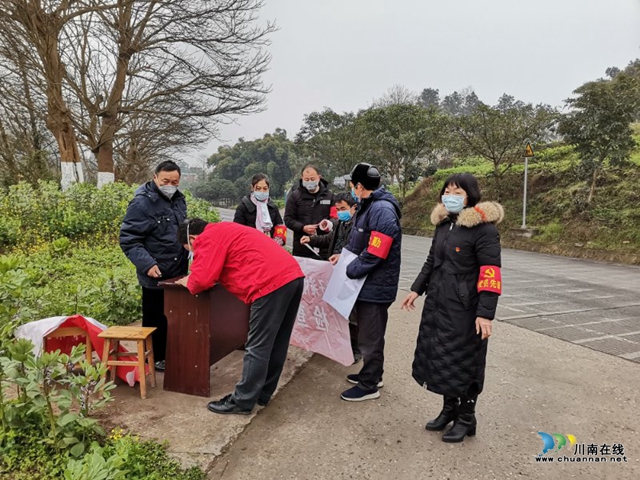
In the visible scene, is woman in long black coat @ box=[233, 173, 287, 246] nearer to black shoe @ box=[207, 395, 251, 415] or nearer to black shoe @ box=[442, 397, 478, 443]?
black shoe @ box=[207, 395, 251, 415]

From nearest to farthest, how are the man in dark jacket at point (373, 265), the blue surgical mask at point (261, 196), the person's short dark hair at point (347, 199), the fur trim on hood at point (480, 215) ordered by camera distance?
1. the fur trim on hood at point (480, 215)
2. the man in dark jacket at point (373, 265)
3. the person's short dark hair at point (347, 199)
4. the blue surgical mask at point (261, 196)

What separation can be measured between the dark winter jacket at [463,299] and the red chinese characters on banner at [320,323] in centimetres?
93

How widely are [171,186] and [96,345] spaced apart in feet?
4.33

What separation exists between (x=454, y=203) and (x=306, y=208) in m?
2.25

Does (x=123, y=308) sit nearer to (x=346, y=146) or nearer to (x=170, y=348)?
(x=170, y=348)

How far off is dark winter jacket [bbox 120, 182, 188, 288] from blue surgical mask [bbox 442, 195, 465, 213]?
6.94ft

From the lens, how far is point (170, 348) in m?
3.15

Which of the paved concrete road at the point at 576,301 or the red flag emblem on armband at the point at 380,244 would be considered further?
the paved concrete road at the point at 576,301

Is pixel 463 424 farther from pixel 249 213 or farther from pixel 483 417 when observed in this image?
pixel 249 213

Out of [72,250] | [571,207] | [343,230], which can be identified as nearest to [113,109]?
[72,250]

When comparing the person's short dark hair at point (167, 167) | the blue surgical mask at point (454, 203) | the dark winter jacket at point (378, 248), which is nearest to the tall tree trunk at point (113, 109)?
the person's short dark hair at point (167, 167)

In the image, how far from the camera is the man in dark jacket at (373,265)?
3.05 m

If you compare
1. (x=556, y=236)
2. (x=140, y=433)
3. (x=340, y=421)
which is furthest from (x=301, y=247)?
(x=556, y=236)

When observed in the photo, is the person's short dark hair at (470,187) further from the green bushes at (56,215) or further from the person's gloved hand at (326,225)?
the green bushes at (56,215)
